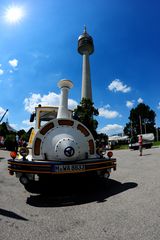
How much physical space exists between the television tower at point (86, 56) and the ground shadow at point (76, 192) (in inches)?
2537

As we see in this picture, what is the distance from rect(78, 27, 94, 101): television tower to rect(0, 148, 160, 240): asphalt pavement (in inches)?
2576

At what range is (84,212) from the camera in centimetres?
389

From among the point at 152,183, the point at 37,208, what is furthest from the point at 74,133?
the point at 152,183

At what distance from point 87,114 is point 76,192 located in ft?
86.1

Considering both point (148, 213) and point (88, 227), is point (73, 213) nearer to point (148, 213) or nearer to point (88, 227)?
point (88, 227)

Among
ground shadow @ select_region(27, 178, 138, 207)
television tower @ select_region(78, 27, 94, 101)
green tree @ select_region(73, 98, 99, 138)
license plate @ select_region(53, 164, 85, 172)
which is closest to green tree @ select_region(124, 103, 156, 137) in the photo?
television tower @ select_region(78, 27, 94, 101)

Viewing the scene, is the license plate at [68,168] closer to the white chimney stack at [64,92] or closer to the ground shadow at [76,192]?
the ground shadow at [76,192]

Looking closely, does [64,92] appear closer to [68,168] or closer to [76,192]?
[68,168]

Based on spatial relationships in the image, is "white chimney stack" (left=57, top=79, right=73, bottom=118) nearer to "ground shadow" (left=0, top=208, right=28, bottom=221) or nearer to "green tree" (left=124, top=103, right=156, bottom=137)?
"ground shadow" (left=0, top=208, right=28, bottom=221)

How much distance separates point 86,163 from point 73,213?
4.64 ft

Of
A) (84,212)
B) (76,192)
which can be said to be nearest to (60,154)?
(76,192)

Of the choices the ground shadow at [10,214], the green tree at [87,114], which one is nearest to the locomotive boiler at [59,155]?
the ground shadow at [10,214]

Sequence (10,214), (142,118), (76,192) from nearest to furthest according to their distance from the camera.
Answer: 1. (10,214)
2. (76,192)
3. (142,118)

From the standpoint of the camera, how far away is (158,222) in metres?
3.27
